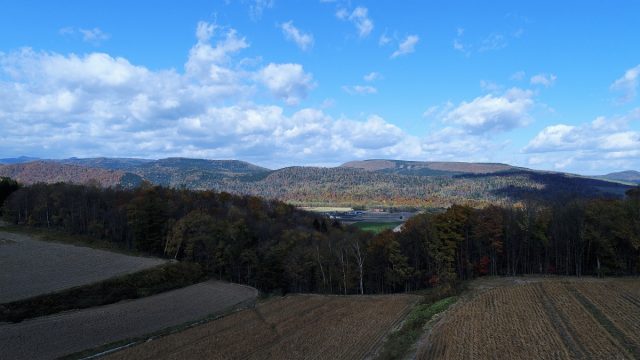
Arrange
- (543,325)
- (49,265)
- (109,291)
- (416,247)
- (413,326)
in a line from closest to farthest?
(543,325), (413,326), (109,291), (49,265), (416,247)

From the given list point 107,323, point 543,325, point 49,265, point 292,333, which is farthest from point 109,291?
point 543,325

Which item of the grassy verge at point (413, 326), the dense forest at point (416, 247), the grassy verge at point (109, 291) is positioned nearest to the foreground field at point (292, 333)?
the grassy verge at point (413, 326)

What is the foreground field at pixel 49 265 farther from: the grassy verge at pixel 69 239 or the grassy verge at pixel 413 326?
the grassy verge at pixel 413 326

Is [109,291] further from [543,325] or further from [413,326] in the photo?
[543,325]

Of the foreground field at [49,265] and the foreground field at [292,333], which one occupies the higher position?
the foreground field at [49,265]

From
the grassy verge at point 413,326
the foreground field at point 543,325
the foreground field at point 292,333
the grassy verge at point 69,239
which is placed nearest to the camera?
the foreground field at point 543,325

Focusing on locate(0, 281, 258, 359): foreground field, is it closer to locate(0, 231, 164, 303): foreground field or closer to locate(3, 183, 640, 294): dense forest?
locate(0, 231, 164, 303): foreground field

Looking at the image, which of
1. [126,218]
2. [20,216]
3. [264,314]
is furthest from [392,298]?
[20,216]
